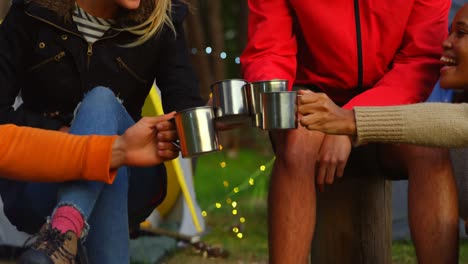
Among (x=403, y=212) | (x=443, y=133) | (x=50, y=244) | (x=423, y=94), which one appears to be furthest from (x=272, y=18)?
(x=403, y=212)

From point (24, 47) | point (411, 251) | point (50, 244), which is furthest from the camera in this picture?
point (411, 251)

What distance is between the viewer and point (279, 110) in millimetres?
2320

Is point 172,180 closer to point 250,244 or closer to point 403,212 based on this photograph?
point 250,244

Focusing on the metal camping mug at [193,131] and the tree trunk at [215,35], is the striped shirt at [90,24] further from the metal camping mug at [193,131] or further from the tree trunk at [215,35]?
the tree trunk at [215,35]

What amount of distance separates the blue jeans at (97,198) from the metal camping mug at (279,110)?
431 mm

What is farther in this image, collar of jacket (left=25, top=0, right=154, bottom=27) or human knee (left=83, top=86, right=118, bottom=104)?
collar of jacket (left=25, top=0, right=154, bottom=27)

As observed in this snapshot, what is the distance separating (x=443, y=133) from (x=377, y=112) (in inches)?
6.8

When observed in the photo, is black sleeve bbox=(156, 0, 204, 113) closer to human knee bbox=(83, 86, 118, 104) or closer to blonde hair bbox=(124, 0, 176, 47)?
blonde hair bbox=(124, 0, 176, 47)

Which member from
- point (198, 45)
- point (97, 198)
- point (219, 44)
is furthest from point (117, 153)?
point (219, 44)

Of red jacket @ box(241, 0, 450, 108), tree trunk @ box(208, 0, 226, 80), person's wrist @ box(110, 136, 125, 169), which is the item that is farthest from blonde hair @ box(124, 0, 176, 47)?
tree trunk @ box(208, 0, 226, 80)

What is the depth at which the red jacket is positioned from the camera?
2.84 metres

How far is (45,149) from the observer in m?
2.36

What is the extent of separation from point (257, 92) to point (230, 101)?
87 mm

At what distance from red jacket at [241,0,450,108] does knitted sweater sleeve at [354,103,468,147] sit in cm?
37
